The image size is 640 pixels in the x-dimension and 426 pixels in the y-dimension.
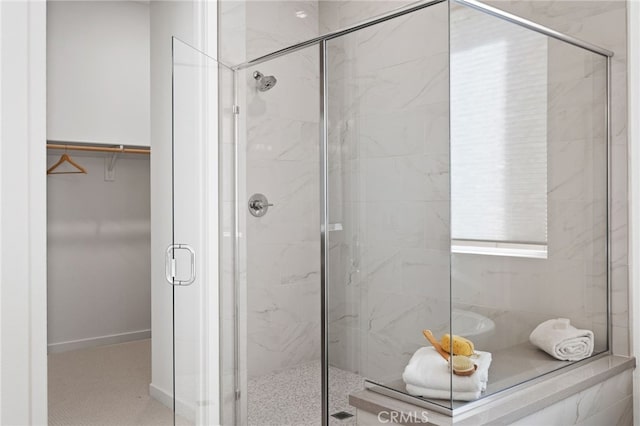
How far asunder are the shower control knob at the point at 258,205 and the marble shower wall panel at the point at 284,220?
0.08 ft

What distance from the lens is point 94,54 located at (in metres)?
3.78

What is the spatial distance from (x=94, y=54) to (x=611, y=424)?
3848 millimetres

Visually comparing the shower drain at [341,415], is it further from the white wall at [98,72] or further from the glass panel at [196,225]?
the white wall at [98,72]

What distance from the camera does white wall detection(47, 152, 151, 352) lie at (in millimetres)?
3957

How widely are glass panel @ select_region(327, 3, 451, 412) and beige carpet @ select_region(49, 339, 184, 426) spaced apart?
1.46m

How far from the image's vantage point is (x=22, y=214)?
6.81 feet

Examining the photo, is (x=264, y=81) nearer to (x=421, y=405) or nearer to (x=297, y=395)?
(x=297, y=395)

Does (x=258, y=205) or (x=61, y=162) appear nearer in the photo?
(x=258, y=205)

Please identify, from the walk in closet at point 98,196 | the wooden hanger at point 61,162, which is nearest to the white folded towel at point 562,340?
the walk in closet at point 98,196

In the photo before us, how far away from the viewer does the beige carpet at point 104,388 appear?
2744mm

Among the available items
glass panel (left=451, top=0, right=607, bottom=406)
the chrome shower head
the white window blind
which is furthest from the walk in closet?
the white window blind

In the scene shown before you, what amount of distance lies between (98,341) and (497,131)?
3620 mm

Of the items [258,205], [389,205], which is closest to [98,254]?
[258,205]

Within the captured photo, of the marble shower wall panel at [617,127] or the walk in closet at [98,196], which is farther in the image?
the walk in closet at [98,196]
